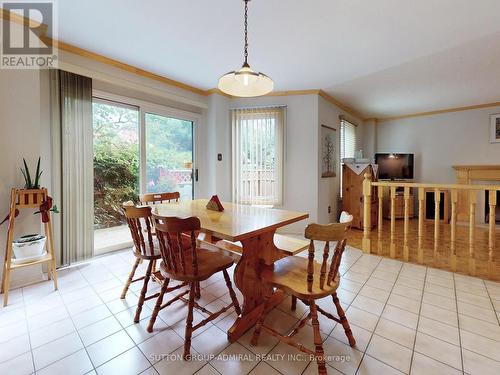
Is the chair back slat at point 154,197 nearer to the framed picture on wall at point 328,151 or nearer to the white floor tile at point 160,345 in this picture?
the white floor tile at point 160,345

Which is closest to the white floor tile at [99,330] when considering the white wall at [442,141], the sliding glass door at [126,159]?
the sliding glass door at [126,159]

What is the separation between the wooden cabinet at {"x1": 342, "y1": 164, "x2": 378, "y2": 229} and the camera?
14.7 ft

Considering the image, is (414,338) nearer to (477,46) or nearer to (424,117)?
(477,46)

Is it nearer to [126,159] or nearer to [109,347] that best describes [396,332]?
[109,347]

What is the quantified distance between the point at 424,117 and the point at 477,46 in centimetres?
326

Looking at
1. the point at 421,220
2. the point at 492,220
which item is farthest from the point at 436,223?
the point at 492,220

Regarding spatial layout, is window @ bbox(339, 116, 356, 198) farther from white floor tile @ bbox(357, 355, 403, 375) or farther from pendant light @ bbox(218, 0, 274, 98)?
white floor tile @ bbox(357, 355, 403, 375)

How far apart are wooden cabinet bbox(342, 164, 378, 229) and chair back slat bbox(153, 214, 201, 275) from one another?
3.85 meters

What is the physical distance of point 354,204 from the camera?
15.0 ft

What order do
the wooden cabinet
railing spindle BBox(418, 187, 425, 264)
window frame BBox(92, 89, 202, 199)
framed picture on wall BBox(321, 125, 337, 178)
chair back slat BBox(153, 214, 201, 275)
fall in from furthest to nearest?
1. the wooden cabinet
2. framed picture on wall BBox(321, 125, 337, 178)
3. window frame BBox(92, 89, 202, 199)
4. railing spindle BBox(418, 187, 425, 264)
5. chair back slat BBox(153, 214, 201, 275)

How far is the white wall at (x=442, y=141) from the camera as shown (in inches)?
190

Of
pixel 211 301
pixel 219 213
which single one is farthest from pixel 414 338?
pixel 219 213

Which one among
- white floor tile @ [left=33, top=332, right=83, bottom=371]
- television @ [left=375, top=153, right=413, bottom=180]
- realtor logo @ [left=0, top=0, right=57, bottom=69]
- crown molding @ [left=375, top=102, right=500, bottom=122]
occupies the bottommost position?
white floor tile @ [left=33, top=332, right=83, bottom=371]

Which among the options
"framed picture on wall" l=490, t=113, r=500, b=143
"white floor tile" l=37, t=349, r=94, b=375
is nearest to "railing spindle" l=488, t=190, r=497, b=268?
"framed picture on wall" l=490, t=113, r=500, b=143
